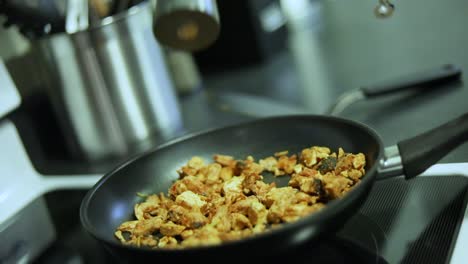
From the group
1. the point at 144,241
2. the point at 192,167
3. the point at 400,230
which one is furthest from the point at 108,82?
the point at 400,230

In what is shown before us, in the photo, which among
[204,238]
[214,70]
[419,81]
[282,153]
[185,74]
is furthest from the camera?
[214,70]

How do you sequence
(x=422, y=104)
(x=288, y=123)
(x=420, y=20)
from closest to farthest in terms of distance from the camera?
(x=288, y=123) → (x=422, y=104) → (x=420, y=20)

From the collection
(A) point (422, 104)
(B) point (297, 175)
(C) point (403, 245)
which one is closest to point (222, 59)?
(A) point (422, 104)

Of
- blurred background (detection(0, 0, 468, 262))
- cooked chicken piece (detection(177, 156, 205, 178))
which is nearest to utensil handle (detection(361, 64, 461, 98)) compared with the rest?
blurred background (detection(0, 0, 468, 262))

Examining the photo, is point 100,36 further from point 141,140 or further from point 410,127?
point 410,127

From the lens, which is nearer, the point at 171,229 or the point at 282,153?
the point at 171,229

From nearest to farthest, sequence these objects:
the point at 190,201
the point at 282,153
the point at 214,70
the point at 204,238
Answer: the point at 204,238 → the point at 190,201 → the point at 282,153 → the point at 214,70

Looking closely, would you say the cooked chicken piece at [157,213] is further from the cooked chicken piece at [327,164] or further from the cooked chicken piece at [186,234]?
the cooked chicken piece at [327,164]

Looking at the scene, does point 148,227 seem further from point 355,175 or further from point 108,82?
point 108,82
